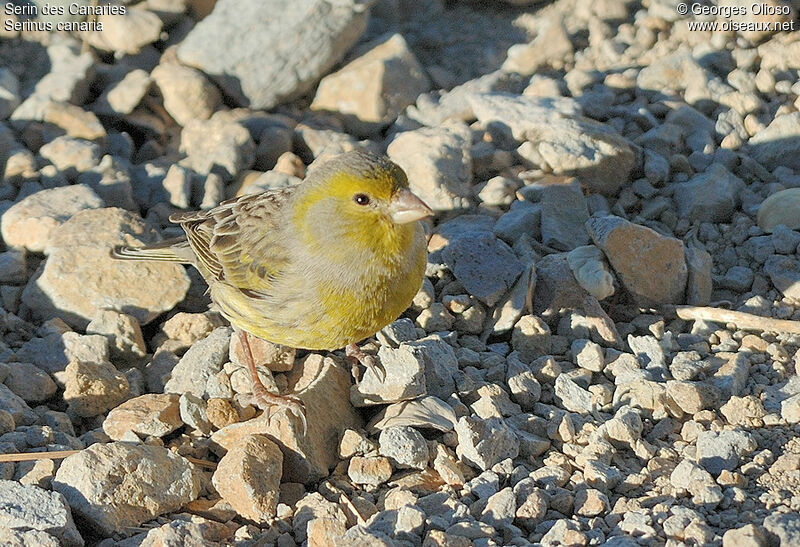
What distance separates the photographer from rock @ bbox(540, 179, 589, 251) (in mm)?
6281

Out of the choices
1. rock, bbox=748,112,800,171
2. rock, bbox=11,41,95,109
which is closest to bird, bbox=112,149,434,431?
rock, bbox=748,112,800,171

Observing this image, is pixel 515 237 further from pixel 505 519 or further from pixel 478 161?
pixel 505 519

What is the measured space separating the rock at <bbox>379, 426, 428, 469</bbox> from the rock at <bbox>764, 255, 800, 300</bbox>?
107 inches

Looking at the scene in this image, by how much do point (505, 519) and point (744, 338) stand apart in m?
2.18

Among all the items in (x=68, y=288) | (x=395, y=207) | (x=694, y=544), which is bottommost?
(x=68, y=288)

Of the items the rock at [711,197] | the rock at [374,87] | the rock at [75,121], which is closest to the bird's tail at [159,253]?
the rock at [75,121]

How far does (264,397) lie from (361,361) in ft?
2.01

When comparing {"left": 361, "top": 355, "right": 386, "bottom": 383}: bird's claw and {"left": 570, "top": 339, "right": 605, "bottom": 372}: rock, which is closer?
{"left": 361, "top": 355, "right": 386, "bottom": 383}: bird's claw

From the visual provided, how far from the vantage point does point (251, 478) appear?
4.34 meters

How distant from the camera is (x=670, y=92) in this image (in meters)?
7.62

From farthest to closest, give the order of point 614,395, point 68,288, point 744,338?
point 68,288 → point 744,338 → point 614,395

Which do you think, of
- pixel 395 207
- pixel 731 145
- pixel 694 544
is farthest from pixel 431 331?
pixel 731 145

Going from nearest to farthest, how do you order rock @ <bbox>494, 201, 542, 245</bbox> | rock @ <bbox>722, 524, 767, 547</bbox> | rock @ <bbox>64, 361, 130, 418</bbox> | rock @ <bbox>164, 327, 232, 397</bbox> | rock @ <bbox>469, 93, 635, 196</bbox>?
rock @ <bbox>722, 524, 767, 547</bbox> → rock @ <bbox>64, 361, 130, 418</bbox> → rock @ <bbox>164, 327, 232, 397</bbox> → rock @ <bbox>494, 201, 542, 245</bbox> → rock @ <bbox>469, 93, 635, 196</bbox>

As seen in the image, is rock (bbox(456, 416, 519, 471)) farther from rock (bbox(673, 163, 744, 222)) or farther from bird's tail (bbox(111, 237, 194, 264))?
rock (bbox(673, 163, 744, 222))
